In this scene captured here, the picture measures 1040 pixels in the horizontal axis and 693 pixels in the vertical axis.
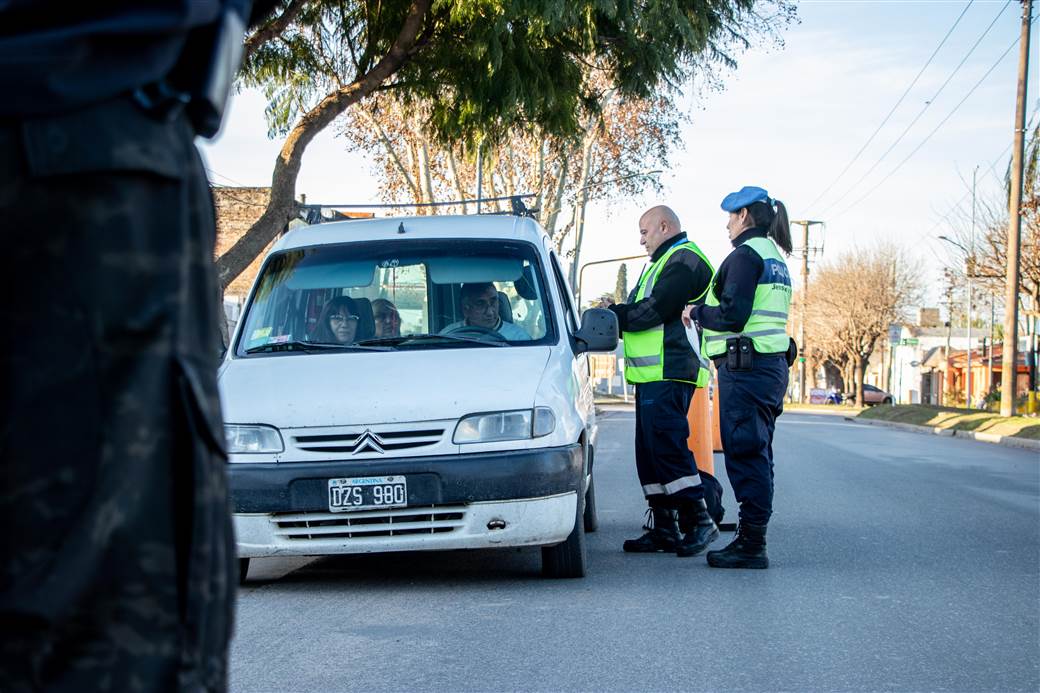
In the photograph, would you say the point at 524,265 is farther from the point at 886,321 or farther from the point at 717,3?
the point at 886,321

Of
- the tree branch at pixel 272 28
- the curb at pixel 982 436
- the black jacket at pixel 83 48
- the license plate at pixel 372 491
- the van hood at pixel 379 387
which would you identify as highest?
the tree branch at pixel 272 28

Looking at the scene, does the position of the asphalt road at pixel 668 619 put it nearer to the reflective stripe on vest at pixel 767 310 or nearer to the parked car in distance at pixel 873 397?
the reflective stripe on vest at pixel 767 310

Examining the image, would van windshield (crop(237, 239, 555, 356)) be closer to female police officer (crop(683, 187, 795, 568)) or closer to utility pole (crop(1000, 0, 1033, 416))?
female police officer (crop(683, 187, 795, 568))

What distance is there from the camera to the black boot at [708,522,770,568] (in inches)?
288

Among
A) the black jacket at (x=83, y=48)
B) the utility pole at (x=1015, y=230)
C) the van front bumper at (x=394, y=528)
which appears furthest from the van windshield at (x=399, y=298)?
the utility pole at (x=1015, y=230)

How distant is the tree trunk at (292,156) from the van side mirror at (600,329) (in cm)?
921

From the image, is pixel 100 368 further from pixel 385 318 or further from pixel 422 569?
pixel 422 569

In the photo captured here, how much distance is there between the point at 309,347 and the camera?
7.12 m

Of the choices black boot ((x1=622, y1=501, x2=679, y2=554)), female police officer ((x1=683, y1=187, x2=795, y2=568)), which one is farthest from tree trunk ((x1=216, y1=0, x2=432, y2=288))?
female police officer ((x1=683, y1=187, x2=795, y2=568))

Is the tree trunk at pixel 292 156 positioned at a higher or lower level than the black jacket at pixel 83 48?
higher

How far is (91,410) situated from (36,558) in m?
0.17

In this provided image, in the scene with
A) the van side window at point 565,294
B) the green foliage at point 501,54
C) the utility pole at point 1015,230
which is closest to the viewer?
the van side window at point 565,294

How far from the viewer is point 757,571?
7.31m

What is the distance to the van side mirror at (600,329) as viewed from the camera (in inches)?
282
